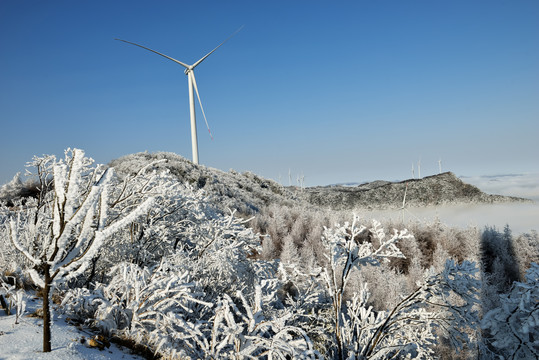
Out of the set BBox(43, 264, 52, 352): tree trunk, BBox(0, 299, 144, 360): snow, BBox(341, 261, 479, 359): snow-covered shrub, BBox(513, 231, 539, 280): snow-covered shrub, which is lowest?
BBox(513, 231, 539, 280): snow-covered shrub

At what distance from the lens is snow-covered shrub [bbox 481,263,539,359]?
10.2 feet

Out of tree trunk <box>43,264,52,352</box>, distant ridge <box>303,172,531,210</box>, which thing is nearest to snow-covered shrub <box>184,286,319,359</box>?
tree trunk <box>43,264,52,352</box>

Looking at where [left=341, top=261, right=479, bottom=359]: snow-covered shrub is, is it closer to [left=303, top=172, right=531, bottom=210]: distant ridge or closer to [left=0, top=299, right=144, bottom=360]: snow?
[left=0, top=299, right=144, bottom=360]: snow

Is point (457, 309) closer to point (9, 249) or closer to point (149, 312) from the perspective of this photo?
point (149, 312)

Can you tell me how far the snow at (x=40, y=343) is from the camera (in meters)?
2.27

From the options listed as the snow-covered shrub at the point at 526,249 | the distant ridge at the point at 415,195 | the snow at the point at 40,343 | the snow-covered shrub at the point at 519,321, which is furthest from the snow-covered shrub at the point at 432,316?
the distant ridge at the point at 415,195

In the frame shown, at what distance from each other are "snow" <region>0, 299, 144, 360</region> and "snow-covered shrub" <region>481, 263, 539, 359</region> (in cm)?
358

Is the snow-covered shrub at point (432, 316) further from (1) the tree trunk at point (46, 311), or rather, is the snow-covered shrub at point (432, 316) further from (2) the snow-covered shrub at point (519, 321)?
(1) the tree trunk at point (46, 311)

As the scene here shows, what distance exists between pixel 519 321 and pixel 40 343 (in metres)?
4.42

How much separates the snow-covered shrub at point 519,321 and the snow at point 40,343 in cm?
358

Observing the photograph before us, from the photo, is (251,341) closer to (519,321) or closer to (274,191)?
(519,321)

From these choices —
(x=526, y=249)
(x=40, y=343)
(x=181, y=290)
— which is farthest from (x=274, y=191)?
(x=40, y=343)

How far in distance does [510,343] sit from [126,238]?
5721 millimetres

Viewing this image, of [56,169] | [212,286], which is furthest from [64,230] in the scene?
[212,286]
